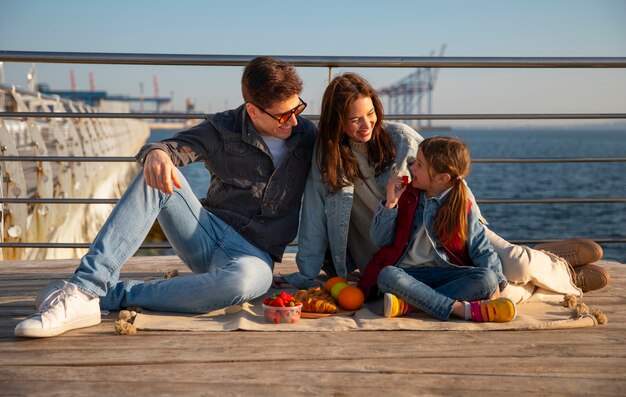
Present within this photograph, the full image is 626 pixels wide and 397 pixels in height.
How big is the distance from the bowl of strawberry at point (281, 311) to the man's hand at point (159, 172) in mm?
501

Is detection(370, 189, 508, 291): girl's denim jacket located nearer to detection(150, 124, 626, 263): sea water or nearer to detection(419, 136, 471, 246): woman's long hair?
detection(419, 136, 471, 246): woman's long hair

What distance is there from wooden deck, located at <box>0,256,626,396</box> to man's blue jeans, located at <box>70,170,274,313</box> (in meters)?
0.15

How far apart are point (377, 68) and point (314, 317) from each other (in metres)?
1.48

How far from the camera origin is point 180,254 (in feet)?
8.82

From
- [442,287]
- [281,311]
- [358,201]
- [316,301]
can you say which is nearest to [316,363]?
[281,311]

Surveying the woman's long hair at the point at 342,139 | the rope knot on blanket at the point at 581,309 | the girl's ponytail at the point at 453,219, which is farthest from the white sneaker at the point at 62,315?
the rope knot on blanket at the point at 581,309

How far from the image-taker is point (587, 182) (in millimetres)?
32500

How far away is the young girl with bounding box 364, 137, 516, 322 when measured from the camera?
248cm

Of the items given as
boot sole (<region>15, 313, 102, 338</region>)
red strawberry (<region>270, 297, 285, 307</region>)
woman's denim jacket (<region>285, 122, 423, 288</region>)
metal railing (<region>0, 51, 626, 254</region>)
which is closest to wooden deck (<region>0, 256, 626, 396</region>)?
boot sole (<region>15, 313, 102, 338</region>)

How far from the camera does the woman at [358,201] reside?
2686mm

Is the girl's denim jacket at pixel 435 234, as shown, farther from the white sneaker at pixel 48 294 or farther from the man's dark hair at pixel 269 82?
the white sneaker at pixel 48 294

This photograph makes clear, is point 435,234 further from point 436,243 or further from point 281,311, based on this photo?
point 281,311

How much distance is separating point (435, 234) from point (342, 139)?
521 mm

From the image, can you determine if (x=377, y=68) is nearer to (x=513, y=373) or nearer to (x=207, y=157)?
(x=207, y=157)
